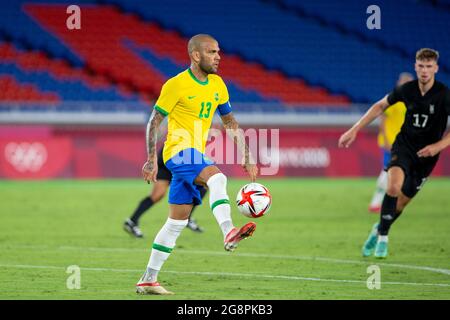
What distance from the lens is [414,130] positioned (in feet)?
37.9

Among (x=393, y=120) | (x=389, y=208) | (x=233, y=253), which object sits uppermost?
(x=393, y=120)

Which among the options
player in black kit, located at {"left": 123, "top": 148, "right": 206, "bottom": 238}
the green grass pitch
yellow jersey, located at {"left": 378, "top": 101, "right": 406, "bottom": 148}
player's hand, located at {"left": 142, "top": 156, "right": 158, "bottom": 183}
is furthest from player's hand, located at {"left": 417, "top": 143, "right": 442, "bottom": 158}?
yellow jersey, located at {"left": 378, "top": 101, "right": 406, "bottom": 148}

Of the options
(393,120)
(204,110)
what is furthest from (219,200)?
(393,120)

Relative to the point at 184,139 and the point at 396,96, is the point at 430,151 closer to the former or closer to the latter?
the point at 396,96

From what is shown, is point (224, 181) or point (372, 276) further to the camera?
point (372, 276)

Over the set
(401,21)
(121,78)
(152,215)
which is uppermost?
(401,21)

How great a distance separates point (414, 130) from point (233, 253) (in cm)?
279

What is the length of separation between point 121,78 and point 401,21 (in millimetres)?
10152

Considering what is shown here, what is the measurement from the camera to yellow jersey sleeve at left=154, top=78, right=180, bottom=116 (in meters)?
8.74

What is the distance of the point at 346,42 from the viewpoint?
108 ft

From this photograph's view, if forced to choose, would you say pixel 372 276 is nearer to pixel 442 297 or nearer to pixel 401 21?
pixel 442 297
